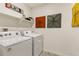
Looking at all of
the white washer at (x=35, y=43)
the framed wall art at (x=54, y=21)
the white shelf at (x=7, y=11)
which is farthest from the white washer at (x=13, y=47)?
the framed wall art at (x=54, y=21)

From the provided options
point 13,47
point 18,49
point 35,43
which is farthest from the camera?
point 35,43

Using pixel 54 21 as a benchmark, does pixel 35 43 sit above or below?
below

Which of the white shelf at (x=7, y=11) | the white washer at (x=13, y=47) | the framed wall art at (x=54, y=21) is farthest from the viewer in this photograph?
the framed wall art at (x=54, y=21)

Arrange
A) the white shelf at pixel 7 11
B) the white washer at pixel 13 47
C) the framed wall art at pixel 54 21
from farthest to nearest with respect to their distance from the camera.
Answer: the framed wall art at pixel 54 21
the white shelf at pixel 7 11
the white washer at pixel 13 47

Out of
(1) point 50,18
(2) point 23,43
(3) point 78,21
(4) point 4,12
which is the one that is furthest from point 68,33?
(4) point 4,12

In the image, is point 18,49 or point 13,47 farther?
point 18,49

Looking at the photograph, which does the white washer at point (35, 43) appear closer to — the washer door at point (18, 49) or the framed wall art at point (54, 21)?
the washer door at point (18, 49)

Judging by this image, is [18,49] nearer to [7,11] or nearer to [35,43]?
[35,43]

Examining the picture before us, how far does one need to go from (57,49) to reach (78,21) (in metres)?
1.51

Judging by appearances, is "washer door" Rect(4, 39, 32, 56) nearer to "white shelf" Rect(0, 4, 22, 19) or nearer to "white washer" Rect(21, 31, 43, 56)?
"white washer" Rect(21, 31, 43, 56)

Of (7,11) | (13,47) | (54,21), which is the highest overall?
(7,11)

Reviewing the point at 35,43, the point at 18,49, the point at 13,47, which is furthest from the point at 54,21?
the point at 13,47

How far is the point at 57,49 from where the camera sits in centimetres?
323

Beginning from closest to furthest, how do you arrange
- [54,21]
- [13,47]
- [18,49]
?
[13,47]
[18,49]
[54,21]
